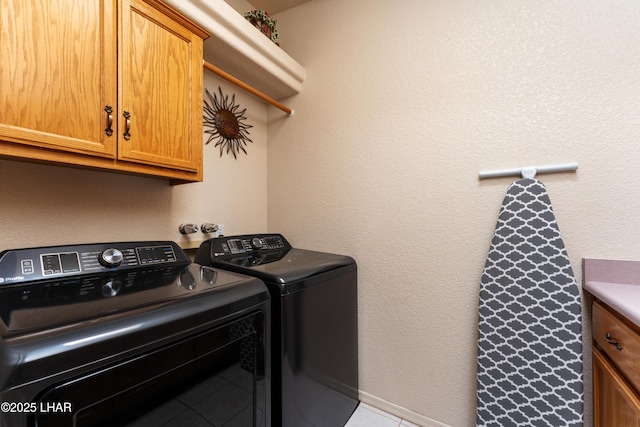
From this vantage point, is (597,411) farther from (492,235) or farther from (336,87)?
(336,87)

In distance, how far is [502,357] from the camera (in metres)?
1.27

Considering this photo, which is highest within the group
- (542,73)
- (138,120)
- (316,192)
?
(542,73)

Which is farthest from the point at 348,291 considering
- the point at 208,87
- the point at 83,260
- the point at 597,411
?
the point at 208,87

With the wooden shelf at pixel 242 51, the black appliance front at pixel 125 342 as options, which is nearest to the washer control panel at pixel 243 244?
the black appliance front at pixel 125 342

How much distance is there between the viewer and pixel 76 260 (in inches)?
39.9

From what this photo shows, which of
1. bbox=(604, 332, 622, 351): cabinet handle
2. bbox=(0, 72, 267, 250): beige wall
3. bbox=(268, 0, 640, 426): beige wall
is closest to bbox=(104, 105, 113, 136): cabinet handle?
bbox=(0, 72, 267, 250): beige wall

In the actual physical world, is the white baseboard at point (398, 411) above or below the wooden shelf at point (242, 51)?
below

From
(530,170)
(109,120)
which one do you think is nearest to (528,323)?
(530,170)

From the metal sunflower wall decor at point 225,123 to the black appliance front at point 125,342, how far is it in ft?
3.01

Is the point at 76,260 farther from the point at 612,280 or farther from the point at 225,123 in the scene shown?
the point at 612,280

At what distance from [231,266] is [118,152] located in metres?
0.66

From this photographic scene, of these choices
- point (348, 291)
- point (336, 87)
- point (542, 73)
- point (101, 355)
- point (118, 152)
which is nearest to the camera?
point (101, 355)

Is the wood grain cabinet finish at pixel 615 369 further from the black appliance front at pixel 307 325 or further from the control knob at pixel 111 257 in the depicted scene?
the control knob at pixel 111 257

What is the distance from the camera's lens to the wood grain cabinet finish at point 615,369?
83 cm
